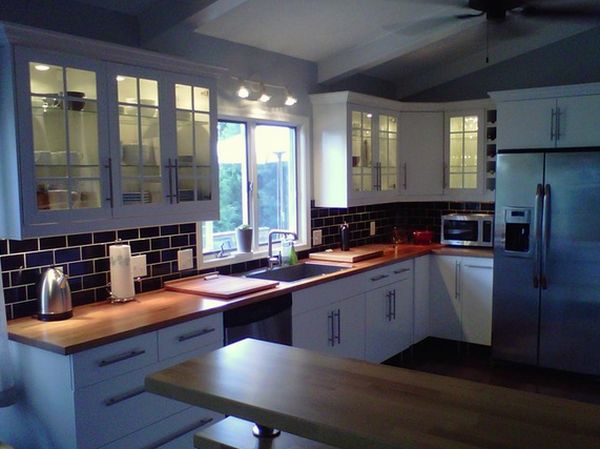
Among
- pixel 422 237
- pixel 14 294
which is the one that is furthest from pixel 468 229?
pixel 14 294

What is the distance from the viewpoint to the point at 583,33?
4691 mm

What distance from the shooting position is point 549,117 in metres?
4.23

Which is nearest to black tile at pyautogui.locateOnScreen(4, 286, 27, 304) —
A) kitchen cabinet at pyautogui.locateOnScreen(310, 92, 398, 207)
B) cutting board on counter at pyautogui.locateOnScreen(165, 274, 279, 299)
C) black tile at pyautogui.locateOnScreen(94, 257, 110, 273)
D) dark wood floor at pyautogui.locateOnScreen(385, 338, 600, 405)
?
black tile at pyautogui.locateOnScreen(94, 257, 110, 273)

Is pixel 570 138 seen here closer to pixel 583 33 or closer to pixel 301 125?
pixel 583 33

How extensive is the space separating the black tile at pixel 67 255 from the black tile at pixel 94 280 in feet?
0.39

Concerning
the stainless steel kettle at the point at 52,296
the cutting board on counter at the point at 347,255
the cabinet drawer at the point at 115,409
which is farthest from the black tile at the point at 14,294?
the cutting board on counter at the point at 347,255

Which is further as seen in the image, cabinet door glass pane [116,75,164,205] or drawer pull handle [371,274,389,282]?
drawer pull handle [371,274,389,282]

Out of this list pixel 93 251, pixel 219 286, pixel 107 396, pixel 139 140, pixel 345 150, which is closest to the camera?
pixel 107 396

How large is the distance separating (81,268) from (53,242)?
0.67 feet

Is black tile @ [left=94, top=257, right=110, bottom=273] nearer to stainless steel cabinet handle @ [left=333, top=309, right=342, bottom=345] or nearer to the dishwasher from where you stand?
the dishwasher

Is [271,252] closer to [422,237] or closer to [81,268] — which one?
[81,268]

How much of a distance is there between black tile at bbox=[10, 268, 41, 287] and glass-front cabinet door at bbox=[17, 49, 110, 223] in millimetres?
370

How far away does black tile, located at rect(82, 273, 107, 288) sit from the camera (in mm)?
2874

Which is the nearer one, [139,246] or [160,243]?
[139,246]
